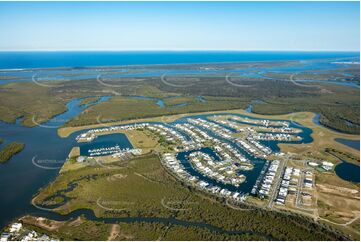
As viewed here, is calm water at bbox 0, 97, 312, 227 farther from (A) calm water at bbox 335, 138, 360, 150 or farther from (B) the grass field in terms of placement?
(A) calm water at bbox 335, 138, 360, 150

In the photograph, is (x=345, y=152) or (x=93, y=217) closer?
(x=93, y=217)

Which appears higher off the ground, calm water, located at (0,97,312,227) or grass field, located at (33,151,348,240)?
grass field, located at (33,151,348,240)

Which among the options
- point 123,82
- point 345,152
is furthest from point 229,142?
point 123,82

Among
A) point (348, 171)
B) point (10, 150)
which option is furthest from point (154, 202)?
point (10, 150)

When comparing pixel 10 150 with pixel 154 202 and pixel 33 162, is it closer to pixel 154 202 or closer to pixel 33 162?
pixel 33 162

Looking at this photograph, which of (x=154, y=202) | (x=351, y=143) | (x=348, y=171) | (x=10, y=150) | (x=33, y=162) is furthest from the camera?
(x=351, y=143)

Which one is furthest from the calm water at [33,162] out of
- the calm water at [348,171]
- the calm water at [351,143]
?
the calm water at [348,171]

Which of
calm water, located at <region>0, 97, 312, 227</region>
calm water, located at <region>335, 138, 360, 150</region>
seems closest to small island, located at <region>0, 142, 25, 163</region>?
calm water, located at <region>0, 97, 312, 227</region>

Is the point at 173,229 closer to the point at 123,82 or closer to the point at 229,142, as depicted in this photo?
the point at 229,142
